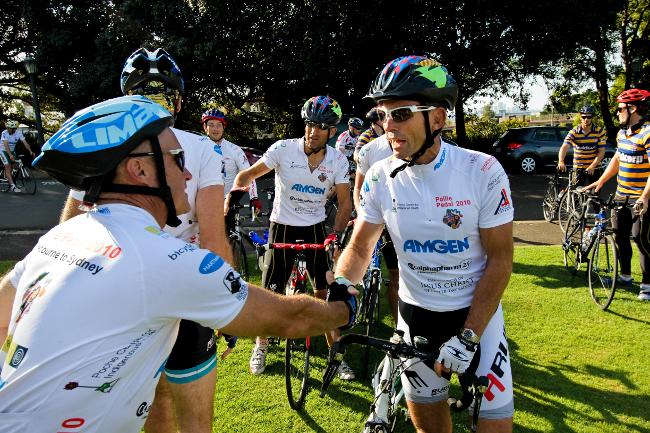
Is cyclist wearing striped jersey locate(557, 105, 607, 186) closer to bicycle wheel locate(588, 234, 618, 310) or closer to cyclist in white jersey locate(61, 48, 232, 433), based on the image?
bicycle wheel locate(588, 234, 618, 310)

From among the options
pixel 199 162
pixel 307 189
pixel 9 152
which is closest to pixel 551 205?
pixel 307 189

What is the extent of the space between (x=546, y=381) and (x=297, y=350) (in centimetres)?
237

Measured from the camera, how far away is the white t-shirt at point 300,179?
16.5 feet

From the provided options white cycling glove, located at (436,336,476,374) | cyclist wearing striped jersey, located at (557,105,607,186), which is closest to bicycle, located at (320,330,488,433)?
white cycling glove, located at (436,336,476,374)

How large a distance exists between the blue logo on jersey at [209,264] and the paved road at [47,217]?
8992 mm

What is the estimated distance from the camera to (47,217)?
1256 centimetres

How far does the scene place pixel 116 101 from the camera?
176 centimetres

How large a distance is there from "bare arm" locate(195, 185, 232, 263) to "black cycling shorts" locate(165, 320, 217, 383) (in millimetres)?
450

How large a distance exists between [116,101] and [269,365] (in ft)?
12.5

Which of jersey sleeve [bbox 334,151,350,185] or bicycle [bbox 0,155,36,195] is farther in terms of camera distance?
bicycle [bbox 0,155,36,195]

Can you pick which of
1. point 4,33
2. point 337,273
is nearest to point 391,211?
point 337,273

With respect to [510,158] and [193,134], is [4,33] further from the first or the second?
[193,134]

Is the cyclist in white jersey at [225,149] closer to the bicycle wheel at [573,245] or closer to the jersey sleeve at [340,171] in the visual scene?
the jersey sleeve at [340,171]

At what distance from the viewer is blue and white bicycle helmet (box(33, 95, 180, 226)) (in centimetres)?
159
